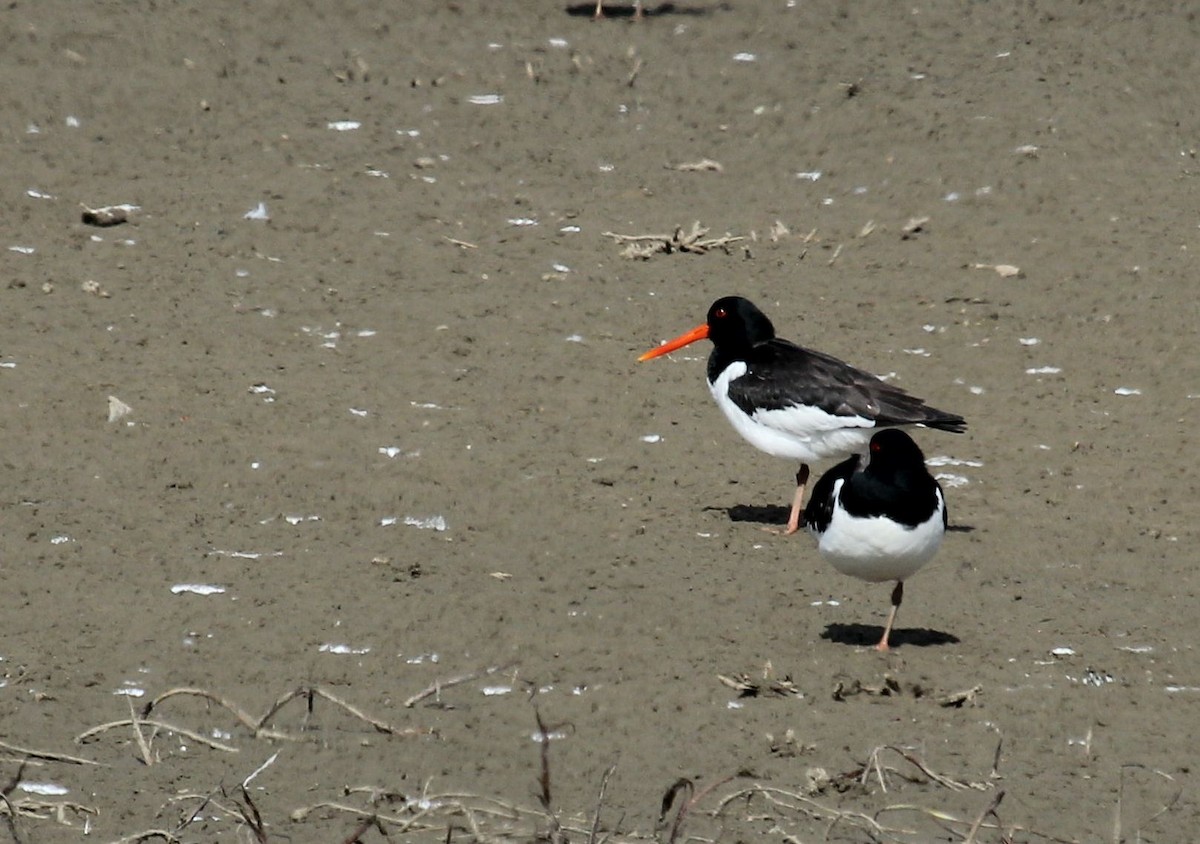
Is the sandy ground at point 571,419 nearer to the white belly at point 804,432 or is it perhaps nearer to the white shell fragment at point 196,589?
the white shell fragment at point 196,589

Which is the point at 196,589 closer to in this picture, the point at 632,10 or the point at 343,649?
the point at 343,649

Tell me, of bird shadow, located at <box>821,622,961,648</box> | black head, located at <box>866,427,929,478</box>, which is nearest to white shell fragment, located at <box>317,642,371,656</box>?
bird shadow, located at <box>821,622,961,648</box>

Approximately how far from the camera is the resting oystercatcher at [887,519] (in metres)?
6.80

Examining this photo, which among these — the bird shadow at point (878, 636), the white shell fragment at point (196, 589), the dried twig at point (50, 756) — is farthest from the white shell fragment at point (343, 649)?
the bird shadow at point (878, 636)

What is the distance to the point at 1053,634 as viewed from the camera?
707 centimetres

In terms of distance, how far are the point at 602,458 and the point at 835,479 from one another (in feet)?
5.27

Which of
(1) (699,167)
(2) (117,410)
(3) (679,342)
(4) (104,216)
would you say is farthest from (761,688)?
(1) (699,167)

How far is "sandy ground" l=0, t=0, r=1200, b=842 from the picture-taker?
228 inches

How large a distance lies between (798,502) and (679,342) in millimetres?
1417

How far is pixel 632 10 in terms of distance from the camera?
14.1 meters

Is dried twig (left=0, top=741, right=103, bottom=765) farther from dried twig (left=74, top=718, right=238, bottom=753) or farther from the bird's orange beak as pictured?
the bird's orange beak

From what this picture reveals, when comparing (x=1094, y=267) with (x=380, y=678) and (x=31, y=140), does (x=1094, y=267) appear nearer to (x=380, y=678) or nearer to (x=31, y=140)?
(x=380, y=678)

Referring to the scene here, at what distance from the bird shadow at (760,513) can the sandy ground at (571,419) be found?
0.04 metres

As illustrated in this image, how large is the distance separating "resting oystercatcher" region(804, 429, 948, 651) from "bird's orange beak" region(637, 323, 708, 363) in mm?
2314
